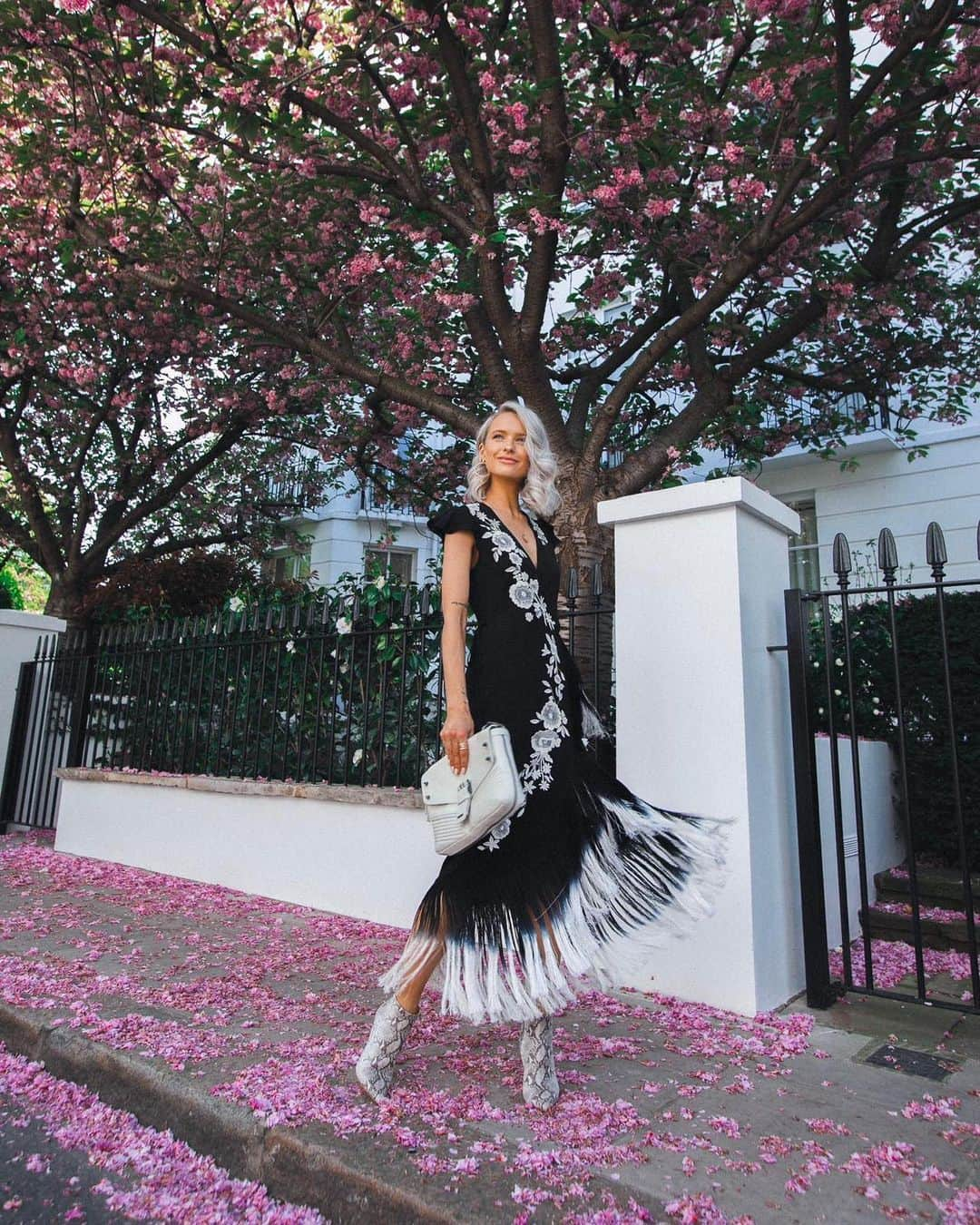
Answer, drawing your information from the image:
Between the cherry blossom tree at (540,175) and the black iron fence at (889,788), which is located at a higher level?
the cherry blossom tree at (540,175)

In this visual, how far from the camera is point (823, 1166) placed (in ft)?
6.75

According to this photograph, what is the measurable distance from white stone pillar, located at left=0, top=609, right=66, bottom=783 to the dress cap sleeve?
7237 mm

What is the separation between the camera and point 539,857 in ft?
8.02

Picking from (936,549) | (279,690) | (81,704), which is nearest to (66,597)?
(81,704)

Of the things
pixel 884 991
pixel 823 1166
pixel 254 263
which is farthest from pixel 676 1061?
pixel 254 263

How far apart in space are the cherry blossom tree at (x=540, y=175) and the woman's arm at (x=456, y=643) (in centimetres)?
294

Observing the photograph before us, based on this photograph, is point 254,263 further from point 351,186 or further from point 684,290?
point 684,290

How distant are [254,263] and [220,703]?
3425 millimetres

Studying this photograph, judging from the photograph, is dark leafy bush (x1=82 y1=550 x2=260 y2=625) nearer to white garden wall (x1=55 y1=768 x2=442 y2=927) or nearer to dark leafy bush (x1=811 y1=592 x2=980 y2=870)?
white garden wall (x1=55 y1=768 x2=442 y2=927)

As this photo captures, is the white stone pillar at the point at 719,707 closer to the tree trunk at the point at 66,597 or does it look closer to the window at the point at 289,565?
the tree trunk at the point at 66,597

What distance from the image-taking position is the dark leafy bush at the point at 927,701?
5410 millimetres

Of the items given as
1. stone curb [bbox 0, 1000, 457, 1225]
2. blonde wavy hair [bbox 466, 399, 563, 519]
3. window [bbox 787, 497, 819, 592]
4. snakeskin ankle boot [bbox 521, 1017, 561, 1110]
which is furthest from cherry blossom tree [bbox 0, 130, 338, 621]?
window [bbox 787, 497, 819, 592]

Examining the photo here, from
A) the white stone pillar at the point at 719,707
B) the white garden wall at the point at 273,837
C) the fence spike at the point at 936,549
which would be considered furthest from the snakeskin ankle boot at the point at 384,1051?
the fence spike at the point at 936,549

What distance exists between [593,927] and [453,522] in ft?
4.12
